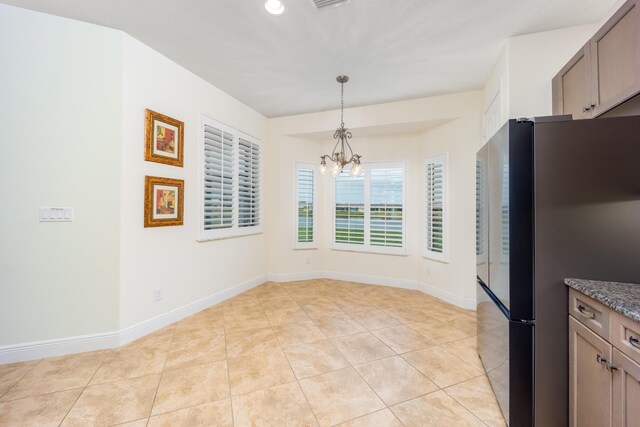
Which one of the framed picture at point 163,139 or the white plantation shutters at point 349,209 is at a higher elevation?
the framed picture at point 163,139

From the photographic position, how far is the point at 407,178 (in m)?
4.52

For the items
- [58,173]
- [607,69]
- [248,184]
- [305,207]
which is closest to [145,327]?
[58,173]

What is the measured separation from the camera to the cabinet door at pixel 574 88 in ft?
6.21

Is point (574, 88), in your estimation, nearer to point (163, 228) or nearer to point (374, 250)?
point (374, 250)

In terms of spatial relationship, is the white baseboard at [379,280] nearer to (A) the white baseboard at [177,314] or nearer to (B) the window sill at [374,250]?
(B) the window sill at [374,250]

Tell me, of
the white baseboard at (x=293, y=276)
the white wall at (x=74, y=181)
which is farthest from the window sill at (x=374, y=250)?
the white wall at (x=74, y=181)

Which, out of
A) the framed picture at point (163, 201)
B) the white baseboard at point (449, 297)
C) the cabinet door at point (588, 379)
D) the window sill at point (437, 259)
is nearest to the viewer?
the cabinet door at point (588, 379)

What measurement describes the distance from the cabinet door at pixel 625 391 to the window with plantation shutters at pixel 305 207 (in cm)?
415

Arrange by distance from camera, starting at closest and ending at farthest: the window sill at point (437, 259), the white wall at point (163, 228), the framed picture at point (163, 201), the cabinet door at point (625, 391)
Answer: the cabinet door at point (625, 391) < the white wall at point (163, 228) < the framed picture at point (163, 201) < the window sill at point (437, 259)

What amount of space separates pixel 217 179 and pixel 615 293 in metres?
3.86

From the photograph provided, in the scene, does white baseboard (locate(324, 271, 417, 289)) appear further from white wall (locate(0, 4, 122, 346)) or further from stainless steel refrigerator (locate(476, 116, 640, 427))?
white wall (locate(0, 4, 122, 346))

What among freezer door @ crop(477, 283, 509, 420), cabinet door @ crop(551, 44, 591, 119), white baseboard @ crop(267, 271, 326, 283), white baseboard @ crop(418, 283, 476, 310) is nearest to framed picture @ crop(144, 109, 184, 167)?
white baseboard @ crop(267, 271, 326, 283)

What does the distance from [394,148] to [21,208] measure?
183 inches

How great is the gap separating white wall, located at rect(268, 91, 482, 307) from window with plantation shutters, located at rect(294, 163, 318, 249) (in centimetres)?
13
